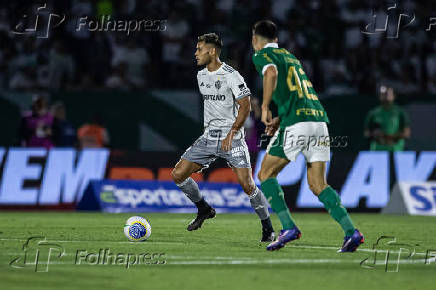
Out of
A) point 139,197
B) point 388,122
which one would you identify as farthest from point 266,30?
point 388,122

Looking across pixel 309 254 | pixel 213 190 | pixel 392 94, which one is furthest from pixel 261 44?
pixel 392 94

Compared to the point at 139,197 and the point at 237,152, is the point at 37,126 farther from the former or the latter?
the point at 237,152

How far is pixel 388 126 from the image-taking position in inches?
724

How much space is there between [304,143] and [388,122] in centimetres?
954

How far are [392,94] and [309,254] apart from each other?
9676 mm

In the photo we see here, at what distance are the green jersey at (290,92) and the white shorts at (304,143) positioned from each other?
76 mm

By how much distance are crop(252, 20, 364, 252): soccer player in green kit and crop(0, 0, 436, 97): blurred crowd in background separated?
9.78 metres

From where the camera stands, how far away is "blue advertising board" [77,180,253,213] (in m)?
16.8

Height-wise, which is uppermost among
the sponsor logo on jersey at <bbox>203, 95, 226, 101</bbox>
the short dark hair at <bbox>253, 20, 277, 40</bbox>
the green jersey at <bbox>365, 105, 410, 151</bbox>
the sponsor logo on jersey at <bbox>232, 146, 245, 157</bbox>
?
Answer: the short dark hair at <bbox>253, 20, 277, 40</bbox>

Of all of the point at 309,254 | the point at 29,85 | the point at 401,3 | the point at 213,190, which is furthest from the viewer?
the point at 401,3

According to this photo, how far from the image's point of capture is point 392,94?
18.1 meters

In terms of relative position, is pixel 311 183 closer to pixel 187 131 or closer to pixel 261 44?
pixel 261 44

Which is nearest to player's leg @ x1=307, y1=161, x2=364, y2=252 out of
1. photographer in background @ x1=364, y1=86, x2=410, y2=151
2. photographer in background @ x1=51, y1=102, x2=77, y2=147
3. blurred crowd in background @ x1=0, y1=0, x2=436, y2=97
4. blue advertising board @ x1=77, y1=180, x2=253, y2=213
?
blue advertising board @ x1=77, y1=180, x2=253, y2=213

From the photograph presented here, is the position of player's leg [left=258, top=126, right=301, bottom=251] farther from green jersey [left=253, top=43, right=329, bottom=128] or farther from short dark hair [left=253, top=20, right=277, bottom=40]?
short dark hair [left=253, top=20, right=277, bottom=40]
